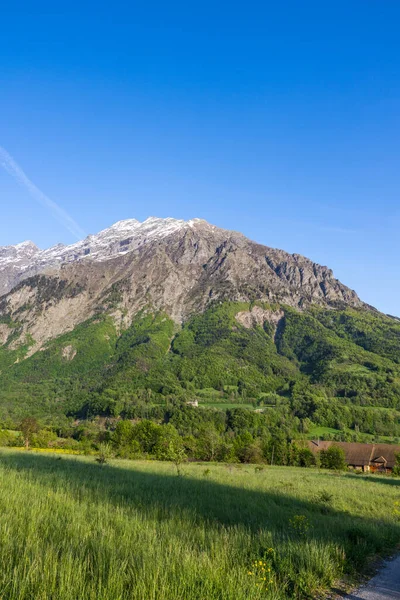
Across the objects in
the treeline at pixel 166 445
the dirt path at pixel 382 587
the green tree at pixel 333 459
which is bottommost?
the treeline at pixel 166 445

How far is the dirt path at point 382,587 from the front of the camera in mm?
7271

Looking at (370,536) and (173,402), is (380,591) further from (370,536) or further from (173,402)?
(173,402)

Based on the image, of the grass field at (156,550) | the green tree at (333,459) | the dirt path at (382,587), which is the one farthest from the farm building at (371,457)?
the dirt path at (382,587)

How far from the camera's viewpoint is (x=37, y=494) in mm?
10812

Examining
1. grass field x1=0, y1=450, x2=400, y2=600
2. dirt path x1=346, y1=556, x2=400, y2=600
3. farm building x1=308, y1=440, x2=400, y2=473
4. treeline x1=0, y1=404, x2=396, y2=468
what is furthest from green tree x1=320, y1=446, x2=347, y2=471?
dirt path x1=346, y1=556, x2=400, y2=600

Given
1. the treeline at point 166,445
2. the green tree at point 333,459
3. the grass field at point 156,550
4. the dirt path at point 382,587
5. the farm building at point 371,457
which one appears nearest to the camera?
the grass field at point 156,550

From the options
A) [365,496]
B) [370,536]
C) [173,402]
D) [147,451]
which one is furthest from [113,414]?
[370,536]

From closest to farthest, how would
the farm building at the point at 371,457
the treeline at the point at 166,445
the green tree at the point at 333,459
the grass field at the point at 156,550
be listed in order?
the grass field at the point at 156,550 < the green tree at the point at 333,459 < the treeline at the point at 166,445 < the farm building at the point at 371,457

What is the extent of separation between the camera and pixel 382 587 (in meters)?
7.83

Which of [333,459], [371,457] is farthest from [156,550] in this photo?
[371,457]

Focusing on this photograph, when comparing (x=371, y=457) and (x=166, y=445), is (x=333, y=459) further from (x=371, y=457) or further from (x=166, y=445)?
(x=166, y=445)

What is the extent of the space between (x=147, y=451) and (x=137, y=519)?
88590 mm

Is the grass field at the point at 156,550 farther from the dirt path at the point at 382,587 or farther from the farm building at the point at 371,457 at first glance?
the farm building at the point at 371,457

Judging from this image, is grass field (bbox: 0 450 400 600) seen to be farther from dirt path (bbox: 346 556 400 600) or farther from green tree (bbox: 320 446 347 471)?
green tree (bbox: 320 446 347 471)
